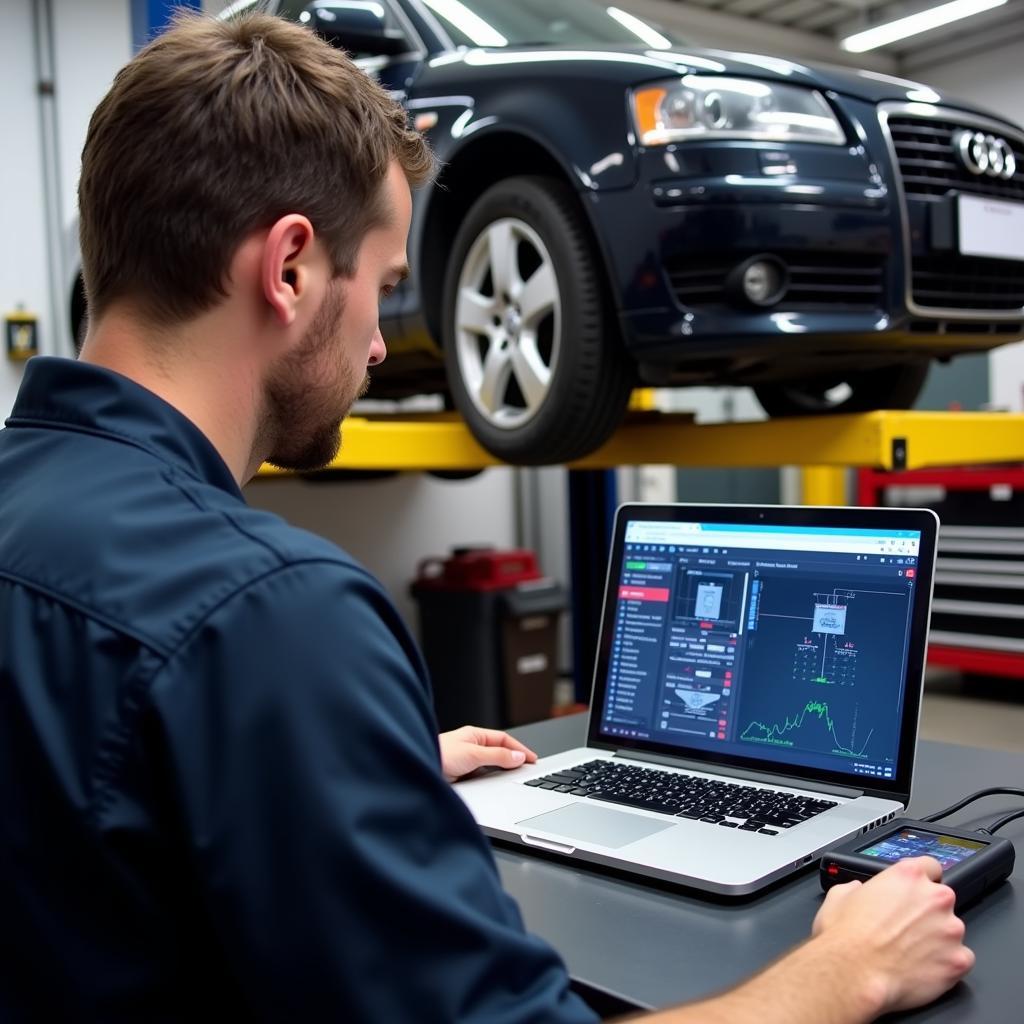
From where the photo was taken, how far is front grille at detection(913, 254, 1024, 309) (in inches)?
98.1

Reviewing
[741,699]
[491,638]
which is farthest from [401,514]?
[741,699]

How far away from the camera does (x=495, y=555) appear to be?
4895 millimetres

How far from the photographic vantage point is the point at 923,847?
3.36 feet

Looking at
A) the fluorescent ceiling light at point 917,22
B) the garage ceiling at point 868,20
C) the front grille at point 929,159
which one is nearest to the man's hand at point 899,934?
the front grille at point 929,159

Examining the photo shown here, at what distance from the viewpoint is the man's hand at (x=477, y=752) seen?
Result: 4.45 ft

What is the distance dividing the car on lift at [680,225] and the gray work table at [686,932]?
4.74 feet

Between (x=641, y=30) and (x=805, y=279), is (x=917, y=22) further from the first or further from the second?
(x=805, y=279)

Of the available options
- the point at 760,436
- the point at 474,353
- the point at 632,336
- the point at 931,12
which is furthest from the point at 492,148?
the point at 931,12

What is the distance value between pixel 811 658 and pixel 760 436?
154cm

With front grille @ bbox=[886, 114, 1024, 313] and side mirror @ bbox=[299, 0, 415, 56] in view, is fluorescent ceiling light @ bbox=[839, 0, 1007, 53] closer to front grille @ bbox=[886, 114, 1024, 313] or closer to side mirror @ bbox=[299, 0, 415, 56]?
front grille @ bbox=[886, 114, 1024, 313]

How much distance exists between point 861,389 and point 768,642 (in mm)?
2157

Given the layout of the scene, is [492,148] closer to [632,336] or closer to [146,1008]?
[632,336]

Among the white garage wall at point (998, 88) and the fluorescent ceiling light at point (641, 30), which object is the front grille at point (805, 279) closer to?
the fluorescent ceiling light at point (641, 30)

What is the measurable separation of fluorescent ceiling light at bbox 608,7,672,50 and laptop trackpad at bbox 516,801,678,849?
2420 millimetres
